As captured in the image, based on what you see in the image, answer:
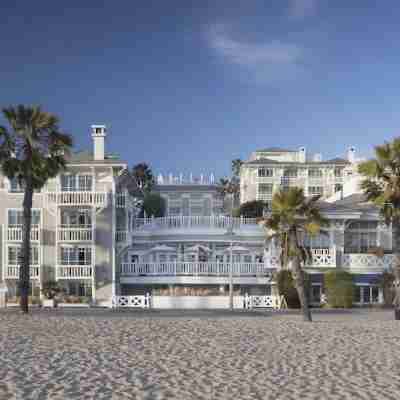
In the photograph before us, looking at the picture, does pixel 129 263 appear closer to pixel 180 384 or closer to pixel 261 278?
Answer: pixel 261 278

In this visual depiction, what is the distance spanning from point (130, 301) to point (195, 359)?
26.6 m

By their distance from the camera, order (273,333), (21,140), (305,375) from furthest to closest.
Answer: (21,140), (273,333), (305,375)

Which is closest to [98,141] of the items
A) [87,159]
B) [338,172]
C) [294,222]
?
[87,159]

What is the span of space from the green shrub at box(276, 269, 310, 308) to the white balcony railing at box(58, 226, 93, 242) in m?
11.8

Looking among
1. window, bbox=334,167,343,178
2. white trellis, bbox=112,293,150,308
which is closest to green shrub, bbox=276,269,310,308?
white trellis, bbox=112,293,150,308

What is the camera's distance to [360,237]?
49.8 m

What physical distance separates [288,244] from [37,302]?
18564 millimetres

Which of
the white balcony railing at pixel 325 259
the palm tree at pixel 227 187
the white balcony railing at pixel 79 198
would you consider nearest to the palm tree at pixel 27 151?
the white balcony railing at pixel 79 198

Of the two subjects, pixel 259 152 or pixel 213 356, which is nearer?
pixel 213 356

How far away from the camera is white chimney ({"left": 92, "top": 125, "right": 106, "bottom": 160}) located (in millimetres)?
51666

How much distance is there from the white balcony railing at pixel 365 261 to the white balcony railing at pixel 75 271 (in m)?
15.3

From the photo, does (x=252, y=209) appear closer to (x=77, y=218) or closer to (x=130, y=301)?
(x=77, y=218)

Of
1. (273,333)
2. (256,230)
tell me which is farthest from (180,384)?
(256,230)

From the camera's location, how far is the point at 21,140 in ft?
128
